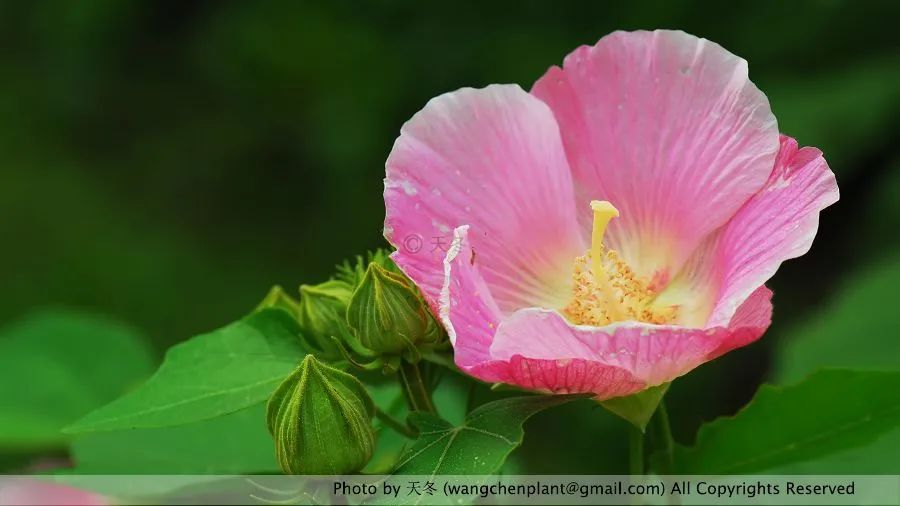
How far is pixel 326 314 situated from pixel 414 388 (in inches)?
3.8

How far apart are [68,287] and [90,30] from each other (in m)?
0.79

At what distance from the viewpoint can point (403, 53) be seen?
115 inches

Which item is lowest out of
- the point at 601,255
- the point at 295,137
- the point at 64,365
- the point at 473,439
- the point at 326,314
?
the point at 473,439

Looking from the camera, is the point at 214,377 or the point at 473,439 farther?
Result: the point at 214,377

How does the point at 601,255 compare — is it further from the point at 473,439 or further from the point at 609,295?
the point at 473,439

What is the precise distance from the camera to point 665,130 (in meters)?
0.95

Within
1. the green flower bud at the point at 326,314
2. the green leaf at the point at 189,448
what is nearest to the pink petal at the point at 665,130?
the green flower bud at the point at 326,314

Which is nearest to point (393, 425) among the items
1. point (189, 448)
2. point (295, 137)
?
point (189, 448)

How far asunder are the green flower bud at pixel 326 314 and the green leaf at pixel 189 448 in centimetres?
40

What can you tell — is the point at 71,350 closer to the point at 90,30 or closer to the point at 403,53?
the point at 403,53

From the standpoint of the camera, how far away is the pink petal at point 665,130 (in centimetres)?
91

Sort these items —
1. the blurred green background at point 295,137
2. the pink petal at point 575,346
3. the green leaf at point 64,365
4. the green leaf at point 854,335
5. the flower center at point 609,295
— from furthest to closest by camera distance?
the blurred green background at point 295,137 → the green leaf at point 854,335 → the green leaf at point 64,365 → the flower center at point 609,295 → the pink petal at point 575,346

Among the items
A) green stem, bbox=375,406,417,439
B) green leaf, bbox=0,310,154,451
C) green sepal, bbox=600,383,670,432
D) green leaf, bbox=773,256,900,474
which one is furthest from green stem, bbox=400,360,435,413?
green leaf, bbox=773,256,900,474
